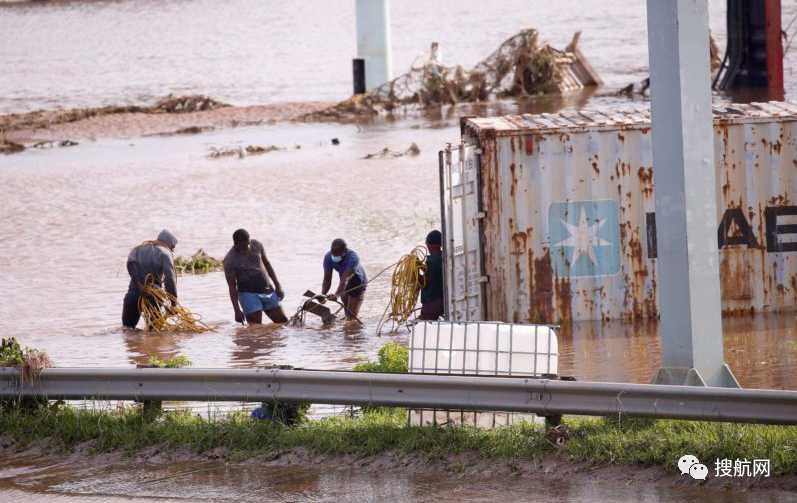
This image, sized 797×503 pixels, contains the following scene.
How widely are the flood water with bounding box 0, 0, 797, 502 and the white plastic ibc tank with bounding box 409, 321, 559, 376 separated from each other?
1037mm

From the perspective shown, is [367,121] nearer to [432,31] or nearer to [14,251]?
[14,251]

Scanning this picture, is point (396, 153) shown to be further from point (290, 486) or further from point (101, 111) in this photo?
point (290, 486)

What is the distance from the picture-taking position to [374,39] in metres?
38.3

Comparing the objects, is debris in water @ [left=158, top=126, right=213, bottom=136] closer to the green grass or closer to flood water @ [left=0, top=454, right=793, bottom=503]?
the green grass

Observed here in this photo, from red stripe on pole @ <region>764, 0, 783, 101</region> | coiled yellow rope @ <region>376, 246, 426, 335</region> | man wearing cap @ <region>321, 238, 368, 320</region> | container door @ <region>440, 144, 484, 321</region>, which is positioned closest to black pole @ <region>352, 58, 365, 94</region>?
red stripe on pole @ <region>764, 0, 783, 101</region>

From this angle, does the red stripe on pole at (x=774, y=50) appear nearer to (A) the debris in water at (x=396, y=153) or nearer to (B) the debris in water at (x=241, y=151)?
(A) the debris in water at (x=396, y=153)

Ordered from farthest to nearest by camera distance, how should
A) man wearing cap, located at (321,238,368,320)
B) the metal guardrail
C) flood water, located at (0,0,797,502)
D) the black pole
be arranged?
the black pole, man wearing cap, located at (321,238,368,320), flood water, located at (0,0,797,502), the metal guardrail

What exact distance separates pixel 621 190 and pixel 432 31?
51977 millimetres

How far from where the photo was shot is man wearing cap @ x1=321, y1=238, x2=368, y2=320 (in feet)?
42.4

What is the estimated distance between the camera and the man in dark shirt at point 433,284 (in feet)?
39.8

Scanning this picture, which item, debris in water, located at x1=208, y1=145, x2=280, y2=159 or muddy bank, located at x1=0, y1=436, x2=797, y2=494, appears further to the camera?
debris in water, located at x1=208, y1=145, x2=280, y2=159

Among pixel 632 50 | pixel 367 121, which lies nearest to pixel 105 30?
pixel 632 50

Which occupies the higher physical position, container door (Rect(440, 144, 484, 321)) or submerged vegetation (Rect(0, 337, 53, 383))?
container door (Rect(440, 144, 484, 321))

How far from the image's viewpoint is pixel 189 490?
7.08m
